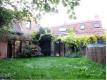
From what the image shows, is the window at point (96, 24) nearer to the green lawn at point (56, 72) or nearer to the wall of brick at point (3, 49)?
the wall of brick at point (3, 49)

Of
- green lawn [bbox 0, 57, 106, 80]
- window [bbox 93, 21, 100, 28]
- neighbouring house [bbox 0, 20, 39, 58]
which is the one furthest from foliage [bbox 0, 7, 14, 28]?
window [bbox 93, 21, 100, 28]

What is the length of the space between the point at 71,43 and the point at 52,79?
19159 millimetres

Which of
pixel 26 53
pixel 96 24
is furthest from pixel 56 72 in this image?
pixel 96 24

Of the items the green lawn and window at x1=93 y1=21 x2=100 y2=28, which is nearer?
the green lawn

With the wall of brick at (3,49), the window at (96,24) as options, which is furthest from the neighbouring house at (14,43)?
the window at (96,24)

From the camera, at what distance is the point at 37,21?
12.4m

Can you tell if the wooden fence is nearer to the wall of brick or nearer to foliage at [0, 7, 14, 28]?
foliage at [0, 7, 14, 28]

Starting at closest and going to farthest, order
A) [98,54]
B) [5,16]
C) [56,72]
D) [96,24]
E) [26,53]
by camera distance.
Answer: [56,72], [5,16], [98,54], [26,53], [96,24]

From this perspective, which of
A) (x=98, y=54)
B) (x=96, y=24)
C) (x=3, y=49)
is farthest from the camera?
(x=96, y=24)

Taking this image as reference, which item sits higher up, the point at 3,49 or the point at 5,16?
the point at 5,16

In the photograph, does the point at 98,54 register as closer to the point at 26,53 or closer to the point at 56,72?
the point at 56,72

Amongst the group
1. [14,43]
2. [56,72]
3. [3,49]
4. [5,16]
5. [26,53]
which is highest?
[5,16]

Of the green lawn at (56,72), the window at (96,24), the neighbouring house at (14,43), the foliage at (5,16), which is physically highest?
the window at (96,24)

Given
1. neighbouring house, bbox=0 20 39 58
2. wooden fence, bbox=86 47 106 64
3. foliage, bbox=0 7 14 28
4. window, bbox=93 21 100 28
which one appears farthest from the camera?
window, bbox=93 21 100 28
